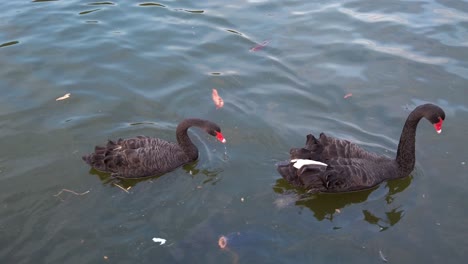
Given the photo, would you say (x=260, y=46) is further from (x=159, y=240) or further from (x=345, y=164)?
(x=159, y=240)

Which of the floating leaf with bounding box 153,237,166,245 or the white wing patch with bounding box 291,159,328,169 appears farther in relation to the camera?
the white wing patch with bounding box 291,159,328,169

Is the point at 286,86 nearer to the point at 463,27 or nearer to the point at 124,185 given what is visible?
the point at 124,185

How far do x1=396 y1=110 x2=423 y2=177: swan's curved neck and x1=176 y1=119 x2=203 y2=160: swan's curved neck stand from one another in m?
2.41

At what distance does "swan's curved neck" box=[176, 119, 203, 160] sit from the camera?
20.0 ft

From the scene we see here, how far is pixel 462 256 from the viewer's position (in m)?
4.99

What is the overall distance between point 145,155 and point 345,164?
2332 millimetres

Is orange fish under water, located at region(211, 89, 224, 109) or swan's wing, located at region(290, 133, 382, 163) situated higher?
swan's wing, located at region(290, 133, 382, 163)

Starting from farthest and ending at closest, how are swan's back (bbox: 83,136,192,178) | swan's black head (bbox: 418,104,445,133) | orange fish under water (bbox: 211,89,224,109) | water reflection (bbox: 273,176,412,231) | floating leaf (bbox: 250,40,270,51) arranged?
floating leaf (bbox: 250,40,270,51) → orange fish under water (bbox: 211,89,224,109) → swan's back (bbox: 83,136,192,178) → swan's black head (bbox: 418,104,445,133) → water reflection (bbox: 273,176,412,231)

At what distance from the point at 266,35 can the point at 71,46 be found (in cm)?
356

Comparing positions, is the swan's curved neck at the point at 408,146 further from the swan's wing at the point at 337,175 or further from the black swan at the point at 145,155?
the black swan at the point at 145,155

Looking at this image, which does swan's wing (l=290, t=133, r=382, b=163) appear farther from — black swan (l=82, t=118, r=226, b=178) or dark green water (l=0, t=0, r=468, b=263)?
black swan (l=82, t=118, r=226, b=178)

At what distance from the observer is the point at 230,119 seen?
7.08m

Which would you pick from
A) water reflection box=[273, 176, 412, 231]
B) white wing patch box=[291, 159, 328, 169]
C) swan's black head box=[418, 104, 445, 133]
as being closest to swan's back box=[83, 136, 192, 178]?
water reflection box=[273, 176, 412, 231]

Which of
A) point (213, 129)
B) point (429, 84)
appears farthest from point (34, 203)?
point (429, 84)
